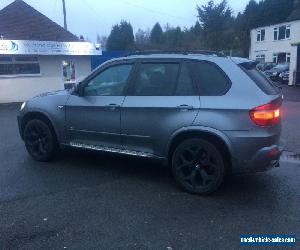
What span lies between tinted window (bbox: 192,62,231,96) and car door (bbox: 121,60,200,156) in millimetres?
107

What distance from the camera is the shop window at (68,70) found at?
2063 centimetres

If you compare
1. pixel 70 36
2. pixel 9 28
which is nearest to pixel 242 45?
pixel 70 36

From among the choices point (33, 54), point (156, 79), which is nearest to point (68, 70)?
point (33, 54)

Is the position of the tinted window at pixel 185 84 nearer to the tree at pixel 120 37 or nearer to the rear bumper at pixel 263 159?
the rear bumper at pixel 263 159

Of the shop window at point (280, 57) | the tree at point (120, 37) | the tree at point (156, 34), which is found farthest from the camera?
the tree at point (156, 34)

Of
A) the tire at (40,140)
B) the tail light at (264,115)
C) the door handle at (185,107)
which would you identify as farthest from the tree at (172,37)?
the tail light at (264,115)

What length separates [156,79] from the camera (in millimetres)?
5195

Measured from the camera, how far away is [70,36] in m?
22.6

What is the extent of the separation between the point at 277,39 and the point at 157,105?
4302 cm

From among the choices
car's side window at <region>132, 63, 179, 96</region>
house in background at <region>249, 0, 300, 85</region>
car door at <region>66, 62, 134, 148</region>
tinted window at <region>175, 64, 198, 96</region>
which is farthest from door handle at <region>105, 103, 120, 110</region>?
house in background at <region>249, 0, 300, 85</region>

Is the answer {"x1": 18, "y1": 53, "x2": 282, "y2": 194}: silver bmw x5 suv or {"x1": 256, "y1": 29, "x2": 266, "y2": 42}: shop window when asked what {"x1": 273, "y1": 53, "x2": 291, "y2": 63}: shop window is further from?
{"x1": 18, "y1": 53, "x2": 282, "y2": 194}: silver bmw x5 suv

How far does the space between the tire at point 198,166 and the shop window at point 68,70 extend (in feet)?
55.0

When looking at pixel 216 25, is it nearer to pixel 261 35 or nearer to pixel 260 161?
pixel 261 35

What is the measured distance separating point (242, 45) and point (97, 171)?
53139 mm
